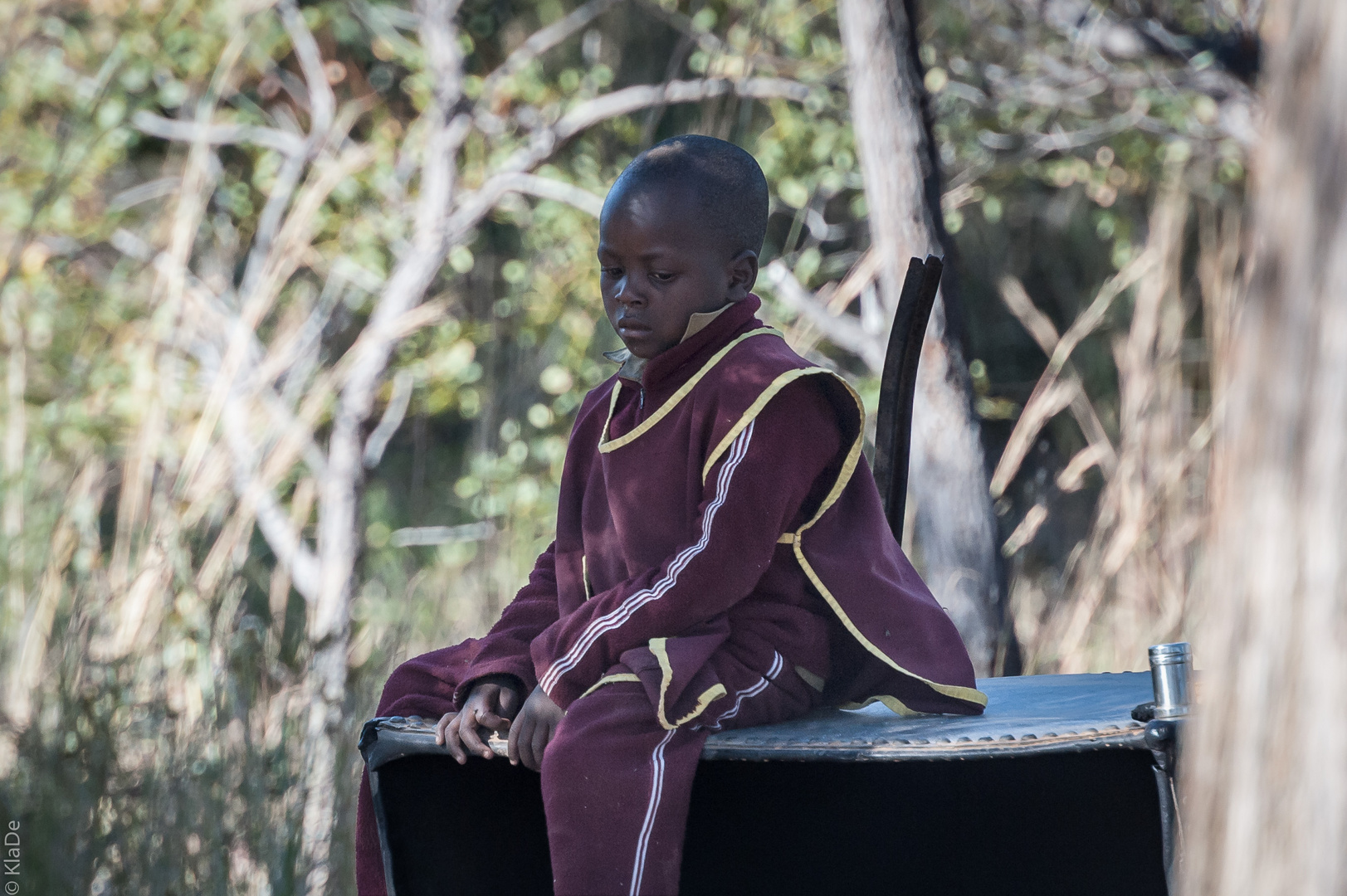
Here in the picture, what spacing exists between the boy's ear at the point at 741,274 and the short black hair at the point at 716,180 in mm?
10

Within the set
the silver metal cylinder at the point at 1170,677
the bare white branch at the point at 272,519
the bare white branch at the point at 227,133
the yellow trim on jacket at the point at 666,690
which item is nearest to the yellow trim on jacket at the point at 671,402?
the yellow trim on jacket at the point at 666,690

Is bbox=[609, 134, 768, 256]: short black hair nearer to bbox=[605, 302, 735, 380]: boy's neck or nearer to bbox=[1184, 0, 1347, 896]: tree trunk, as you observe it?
bbox=[605, 302, 735, 380]: boy's neck

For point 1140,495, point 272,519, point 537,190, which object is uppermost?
point 537,190

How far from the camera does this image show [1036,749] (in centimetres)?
138

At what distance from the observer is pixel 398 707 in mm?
1852

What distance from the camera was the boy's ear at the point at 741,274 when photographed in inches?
69.6

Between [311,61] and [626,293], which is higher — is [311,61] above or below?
above

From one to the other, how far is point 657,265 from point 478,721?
65 cm

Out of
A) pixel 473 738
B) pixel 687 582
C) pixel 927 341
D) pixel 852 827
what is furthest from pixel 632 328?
pixel 927 341

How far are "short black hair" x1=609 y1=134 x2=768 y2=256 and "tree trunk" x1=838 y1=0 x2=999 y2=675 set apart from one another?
46.4 inches

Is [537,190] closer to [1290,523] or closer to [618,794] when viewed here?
[618,794]

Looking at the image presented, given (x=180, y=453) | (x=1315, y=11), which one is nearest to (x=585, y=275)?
(x=180, y=453)

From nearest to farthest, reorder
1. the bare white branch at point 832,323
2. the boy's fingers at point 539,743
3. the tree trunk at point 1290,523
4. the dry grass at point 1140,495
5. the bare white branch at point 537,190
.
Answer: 1. the tree trunk at point 1290,523
2. the boy's fingers at point 539,743
3. the dry grass at point 1140,495
4. the bare white branch at point 832,323
5. the bare white branch at point 537,190

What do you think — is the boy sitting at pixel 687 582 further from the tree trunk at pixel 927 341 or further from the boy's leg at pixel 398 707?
the tree trunk at pixel 927 341
